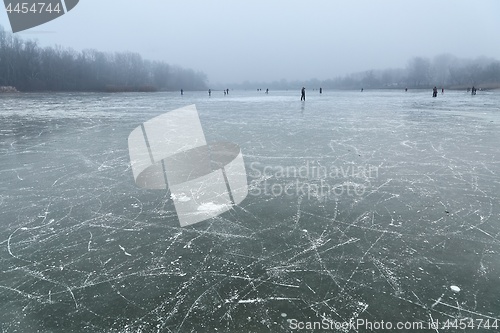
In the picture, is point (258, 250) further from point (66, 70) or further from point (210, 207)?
point (66, 70)

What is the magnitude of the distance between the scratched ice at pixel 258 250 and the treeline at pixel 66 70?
76130 millimetres

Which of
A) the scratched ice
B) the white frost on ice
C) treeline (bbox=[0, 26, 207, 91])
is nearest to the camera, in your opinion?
the scratched ice

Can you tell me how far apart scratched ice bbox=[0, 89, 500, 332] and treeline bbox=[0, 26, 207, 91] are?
76.1 meters

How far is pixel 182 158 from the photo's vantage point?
5.87 metres

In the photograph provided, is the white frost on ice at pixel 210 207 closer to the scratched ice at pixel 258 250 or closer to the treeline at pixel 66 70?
the scratched ice at pixel 258 250

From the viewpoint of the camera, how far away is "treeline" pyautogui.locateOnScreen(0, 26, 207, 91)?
65.9m

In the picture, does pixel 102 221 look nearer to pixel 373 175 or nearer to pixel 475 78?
pixel 373 175

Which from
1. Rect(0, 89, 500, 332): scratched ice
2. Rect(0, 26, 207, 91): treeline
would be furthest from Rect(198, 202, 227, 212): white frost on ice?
Rect(0, 26, 207, 91): treeline

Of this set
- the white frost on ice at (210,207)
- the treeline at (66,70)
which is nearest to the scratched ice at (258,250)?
the white frost on ice at (210,207)

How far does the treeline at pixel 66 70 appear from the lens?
65.9 metres

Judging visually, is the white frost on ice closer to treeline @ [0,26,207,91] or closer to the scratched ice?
the scratched ice

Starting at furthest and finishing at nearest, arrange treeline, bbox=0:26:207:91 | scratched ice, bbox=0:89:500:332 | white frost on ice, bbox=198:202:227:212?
treeline, bbox=0:26:207:91 < white frost on ice, bbox=198:202:227:212 < scratched ice, bbox=0:89:500:332

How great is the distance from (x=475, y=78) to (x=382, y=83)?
1536 inches

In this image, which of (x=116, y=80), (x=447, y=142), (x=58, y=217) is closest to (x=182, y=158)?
(x=58, y=217)
